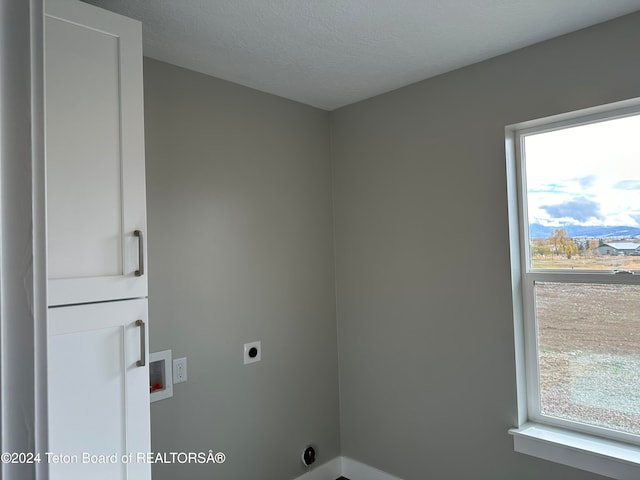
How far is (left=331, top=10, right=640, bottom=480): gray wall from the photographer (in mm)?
2033

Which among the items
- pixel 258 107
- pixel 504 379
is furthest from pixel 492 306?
pixel 258 107

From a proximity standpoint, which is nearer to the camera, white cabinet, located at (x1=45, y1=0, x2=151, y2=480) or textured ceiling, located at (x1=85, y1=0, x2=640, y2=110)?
white cabinet, located at (x1=45, y1=0, x2=151, y2=480)

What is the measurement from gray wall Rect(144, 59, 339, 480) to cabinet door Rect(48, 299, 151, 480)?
590 millimetres

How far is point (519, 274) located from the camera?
7.20ft

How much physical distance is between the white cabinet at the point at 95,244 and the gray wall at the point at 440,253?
1.51 metres

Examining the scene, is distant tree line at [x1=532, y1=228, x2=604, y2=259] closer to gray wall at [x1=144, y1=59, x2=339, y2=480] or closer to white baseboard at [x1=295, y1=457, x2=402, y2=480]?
gray wall at [x1=144, y1=59, x2=339, y2=480]

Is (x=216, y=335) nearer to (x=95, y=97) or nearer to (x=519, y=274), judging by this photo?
(x=95, y=97)

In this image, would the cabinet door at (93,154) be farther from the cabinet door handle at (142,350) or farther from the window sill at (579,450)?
the window sill at (579,450)

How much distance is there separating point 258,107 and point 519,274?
1652 millimetres

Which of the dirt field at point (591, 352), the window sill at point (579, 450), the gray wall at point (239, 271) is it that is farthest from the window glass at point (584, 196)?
the gray wall at point (239, 271)

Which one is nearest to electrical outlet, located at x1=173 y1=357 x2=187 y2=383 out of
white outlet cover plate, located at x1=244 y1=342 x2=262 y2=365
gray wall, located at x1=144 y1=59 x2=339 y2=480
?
gray wall, located at x1=144 y1=59 x2=339 y2=480

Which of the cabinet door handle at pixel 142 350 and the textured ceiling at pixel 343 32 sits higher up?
the textured ceiling at pixel 343 32

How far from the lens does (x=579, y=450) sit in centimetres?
189

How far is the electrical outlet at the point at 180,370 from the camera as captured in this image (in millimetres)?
2094
